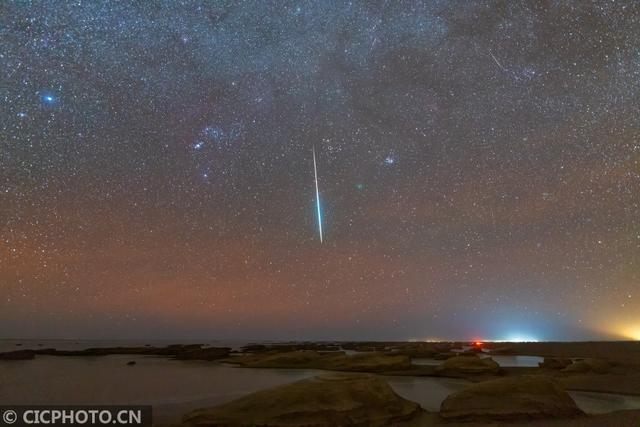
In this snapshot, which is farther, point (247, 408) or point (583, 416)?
point (583, 416)

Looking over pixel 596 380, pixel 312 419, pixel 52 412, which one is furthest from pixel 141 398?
pixel 596 380

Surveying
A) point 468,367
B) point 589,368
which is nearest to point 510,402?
point 468,367

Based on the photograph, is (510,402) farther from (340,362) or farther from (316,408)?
(340,362)

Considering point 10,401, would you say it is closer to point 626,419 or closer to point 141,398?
point 141,398

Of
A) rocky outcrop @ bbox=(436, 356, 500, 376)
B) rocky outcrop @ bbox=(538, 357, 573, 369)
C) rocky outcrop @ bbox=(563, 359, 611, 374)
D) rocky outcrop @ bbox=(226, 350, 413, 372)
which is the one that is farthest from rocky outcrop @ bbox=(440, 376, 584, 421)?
rocky outcrop @ bbox=(538, 357, 573, 369)

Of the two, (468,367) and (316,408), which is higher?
(316,408)
